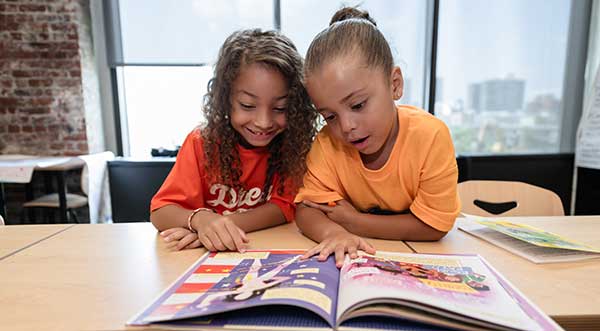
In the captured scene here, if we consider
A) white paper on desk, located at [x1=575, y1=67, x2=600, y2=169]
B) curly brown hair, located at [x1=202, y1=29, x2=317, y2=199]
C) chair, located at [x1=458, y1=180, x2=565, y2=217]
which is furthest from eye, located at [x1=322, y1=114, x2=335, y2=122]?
white paper on desk, located at [x1=575, y1=67, x2=600, y2=169]

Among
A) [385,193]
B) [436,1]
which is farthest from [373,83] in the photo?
[436,1]

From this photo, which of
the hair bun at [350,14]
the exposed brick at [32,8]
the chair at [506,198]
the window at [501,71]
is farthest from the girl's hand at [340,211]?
→ the exposed brick at [32,8]

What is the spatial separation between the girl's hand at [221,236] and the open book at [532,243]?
1.80ft

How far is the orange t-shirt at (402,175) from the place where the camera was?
2.63 feet

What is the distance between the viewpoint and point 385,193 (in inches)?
35.2

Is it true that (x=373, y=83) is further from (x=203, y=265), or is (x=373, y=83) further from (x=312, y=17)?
(x=312, y=17)

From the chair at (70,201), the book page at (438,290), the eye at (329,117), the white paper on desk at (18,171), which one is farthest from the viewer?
the chair at (70,201)

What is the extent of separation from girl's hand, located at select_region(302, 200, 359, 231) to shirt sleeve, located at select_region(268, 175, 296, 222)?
98 mm

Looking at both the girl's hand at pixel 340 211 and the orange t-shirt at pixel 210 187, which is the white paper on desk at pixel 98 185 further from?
the girl's hand at pixel 340 211

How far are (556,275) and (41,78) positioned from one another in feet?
10.3

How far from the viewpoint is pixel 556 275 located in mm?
599

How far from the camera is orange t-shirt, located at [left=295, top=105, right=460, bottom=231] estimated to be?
802 millimetres

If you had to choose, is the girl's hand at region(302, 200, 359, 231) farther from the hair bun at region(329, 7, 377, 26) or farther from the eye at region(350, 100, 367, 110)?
the hair bun at region(329, 7, 377, 26)

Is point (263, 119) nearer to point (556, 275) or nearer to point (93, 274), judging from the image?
point (93, 274)
